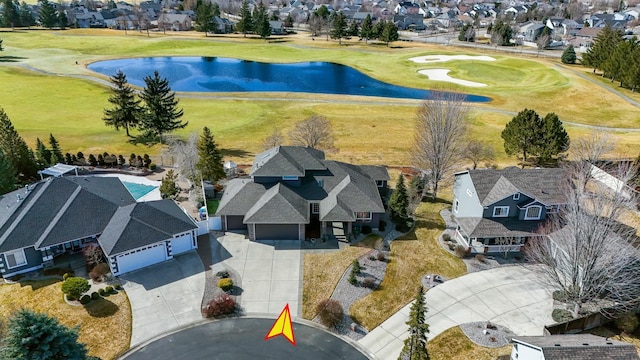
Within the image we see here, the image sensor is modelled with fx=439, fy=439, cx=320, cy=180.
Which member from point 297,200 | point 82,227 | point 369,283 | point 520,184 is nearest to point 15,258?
point 82,227

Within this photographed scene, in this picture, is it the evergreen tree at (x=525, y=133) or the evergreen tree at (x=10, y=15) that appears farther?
the evergreen tree at (x=10, y=15)

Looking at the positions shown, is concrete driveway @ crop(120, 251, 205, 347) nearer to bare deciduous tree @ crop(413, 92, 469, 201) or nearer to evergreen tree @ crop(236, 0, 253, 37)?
bare deciduous tree @ crop(413, 92, 469, 201)

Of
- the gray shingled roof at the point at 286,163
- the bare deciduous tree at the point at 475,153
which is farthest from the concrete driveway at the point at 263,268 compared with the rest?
the bare deciduous tree at the point at 475,153

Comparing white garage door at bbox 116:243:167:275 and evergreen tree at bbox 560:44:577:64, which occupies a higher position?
evergreen tree at bbox 560:44:577:64

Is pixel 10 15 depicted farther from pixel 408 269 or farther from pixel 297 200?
pixel 408 269

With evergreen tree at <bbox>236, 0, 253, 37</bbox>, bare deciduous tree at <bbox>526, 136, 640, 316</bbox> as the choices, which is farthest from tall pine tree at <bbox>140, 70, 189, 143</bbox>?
evergreen tree at <bbox>236, 0, 253, 37</bbox>

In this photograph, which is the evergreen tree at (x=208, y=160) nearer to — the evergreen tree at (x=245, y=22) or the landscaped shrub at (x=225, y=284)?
the landscaped shrub at (x=225, y=284)
